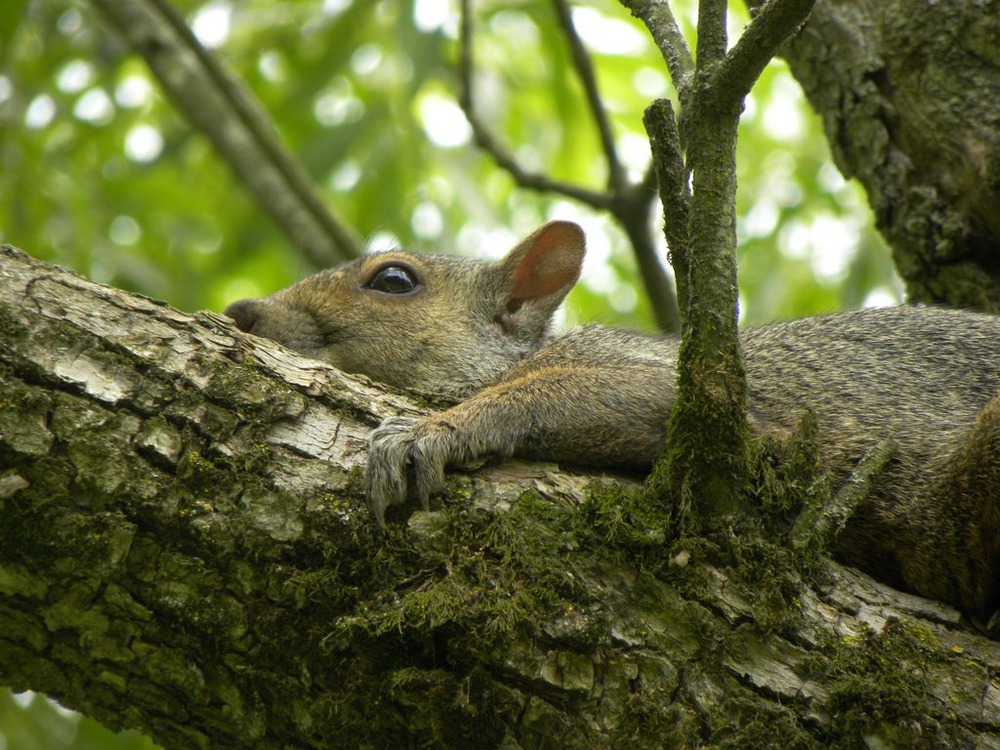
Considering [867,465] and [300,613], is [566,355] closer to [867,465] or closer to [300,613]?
[867,465]

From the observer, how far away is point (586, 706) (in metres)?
2.71

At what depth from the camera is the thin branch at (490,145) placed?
18.8 ft

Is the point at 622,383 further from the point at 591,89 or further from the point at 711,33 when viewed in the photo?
the point at 591,89

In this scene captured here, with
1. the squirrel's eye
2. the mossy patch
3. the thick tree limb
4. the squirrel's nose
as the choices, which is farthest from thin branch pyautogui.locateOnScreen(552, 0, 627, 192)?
the mossy patch

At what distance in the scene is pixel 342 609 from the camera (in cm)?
280

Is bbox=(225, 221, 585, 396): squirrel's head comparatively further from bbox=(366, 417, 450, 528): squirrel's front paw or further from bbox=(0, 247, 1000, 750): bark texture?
bbox=(0, 247, 1000, 750): bark texture

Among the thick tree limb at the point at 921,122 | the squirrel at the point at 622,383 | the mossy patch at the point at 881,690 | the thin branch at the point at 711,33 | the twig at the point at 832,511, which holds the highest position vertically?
the thick tree limb at the point at 921,122

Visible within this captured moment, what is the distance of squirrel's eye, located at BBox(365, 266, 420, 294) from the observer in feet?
16.7

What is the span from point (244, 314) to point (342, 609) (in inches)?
78.9

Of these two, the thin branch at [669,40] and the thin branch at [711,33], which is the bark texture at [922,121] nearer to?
the thin branch at [669,40]

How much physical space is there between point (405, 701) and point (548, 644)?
39cm

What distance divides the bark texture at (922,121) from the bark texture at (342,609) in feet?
7.57

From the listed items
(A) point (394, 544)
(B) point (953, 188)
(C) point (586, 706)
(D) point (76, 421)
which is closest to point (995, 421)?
(B) point (953, 188)

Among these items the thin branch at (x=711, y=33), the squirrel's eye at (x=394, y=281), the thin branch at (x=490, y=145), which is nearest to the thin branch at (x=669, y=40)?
the thin branch at (x=711, y=33)
